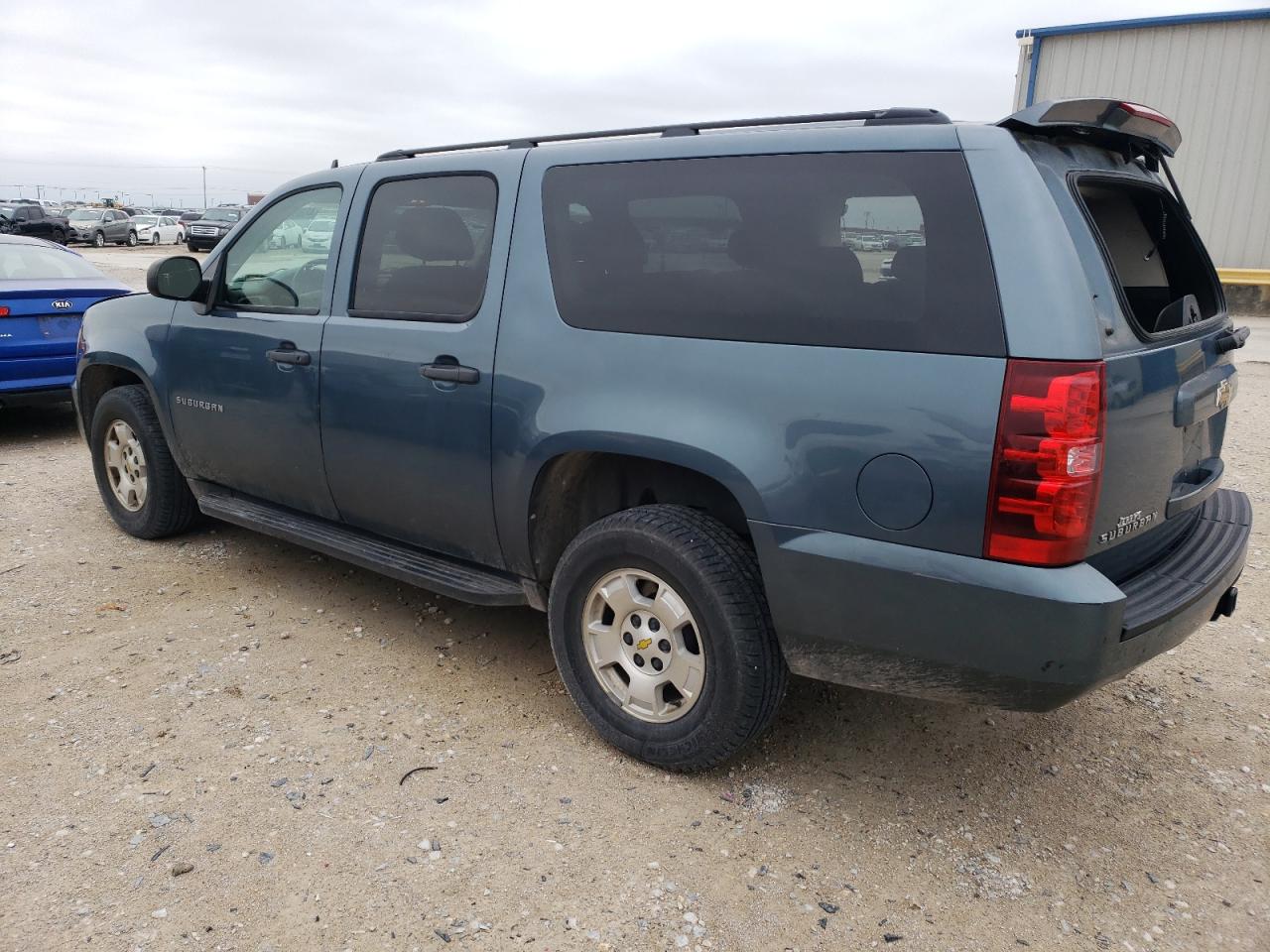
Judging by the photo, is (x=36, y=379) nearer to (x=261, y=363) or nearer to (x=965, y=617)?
(x=261, y=363)

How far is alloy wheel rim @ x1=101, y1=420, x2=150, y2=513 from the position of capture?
5.10 metres

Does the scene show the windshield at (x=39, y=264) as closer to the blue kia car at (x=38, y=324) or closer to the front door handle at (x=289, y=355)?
the blue kia car at (x=38, y=324)

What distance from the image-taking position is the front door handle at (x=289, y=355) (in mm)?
3947

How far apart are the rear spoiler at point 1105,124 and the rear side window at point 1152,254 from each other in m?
0.11

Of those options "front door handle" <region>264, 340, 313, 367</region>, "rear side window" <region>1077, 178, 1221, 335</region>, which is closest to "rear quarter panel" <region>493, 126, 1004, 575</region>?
"rear side window" <region>1077, 178, 1221, 335</region>

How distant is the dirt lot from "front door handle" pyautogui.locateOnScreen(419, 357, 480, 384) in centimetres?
113

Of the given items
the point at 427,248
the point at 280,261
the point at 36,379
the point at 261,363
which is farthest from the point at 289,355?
the point at 36,379

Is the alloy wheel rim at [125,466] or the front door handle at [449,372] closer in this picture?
the front door handle at [449,372]

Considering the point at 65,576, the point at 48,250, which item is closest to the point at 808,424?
the point at 65,576

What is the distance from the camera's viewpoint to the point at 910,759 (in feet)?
10.7

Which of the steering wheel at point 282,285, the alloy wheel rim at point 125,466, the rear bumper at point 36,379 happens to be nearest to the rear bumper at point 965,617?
the steering wheel at point 282,285

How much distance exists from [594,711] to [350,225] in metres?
2.10

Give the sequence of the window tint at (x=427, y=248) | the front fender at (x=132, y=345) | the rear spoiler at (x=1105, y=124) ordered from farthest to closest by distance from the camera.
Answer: the front fender at (x=132, y=345) → the window tint at (x=427, y=248) → the rear spoiler at (x=1105, y=124)

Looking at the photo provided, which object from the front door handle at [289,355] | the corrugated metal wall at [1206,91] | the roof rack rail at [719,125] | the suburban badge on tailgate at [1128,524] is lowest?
the suburban badge on tailgate at [1128,524]
